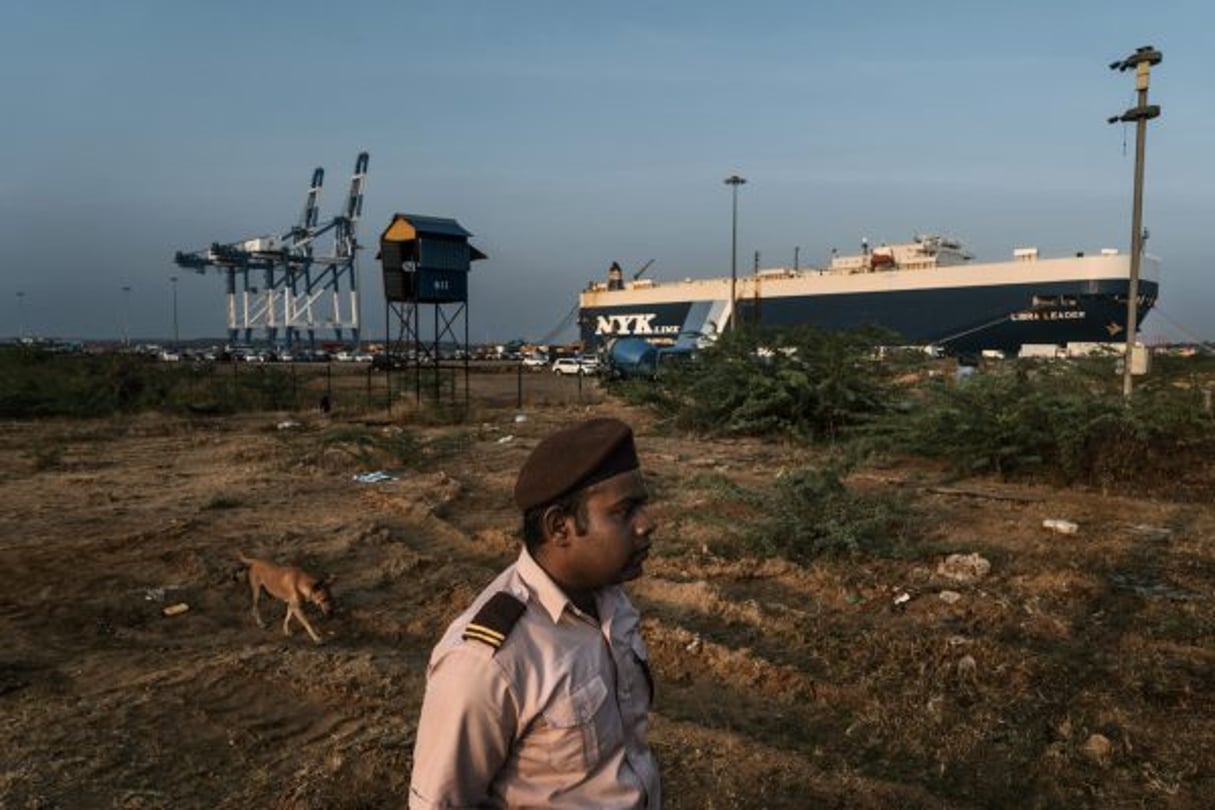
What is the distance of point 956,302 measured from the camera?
167ft

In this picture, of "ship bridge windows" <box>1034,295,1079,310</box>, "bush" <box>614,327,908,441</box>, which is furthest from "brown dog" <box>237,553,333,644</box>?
"ship bridge windows" <box>1034,295,1079,310</box>

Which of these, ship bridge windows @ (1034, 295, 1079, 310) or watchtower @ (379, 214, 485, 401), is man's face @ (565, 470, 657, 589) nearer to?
watchtower @ (379, 214, 485, 401)

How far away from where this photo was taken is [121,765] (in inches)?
132

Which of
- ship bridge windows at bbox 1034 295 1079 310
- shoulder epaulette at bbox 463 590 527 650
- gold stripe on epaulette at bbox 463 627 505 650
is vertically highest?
ship bridge windows at bbox 1034 295 1079 310

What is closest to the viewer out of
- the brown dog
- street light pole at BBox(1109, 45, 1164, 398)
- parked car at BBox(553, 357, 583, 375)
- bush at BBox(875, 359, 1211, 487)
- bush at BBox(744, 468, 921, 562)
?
the brown dog

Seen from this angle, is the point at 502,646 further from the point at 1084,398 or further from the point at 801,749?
the point at 1084,398

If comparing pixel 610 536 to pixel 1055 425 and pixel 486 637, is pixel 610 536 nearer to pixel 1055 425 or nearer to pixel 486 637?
pixel 486 637

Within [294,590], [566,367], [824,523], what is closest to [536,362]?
[566,367]

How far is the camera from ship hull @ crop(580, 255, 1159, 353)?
4616 centimetres

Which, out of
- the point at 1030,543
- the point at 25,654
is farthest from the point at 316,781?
the point at 1030,543

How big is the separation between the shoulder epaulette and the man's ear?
145 millimetres

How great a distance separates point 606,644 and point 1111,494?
9.33 metres

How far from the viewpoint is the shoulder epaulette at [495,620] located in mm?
1300

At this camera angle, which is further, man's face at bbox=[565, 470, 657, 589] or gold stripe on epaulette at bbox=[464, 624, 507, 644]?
man's face at bbox=[565, 470, 657, 589]
